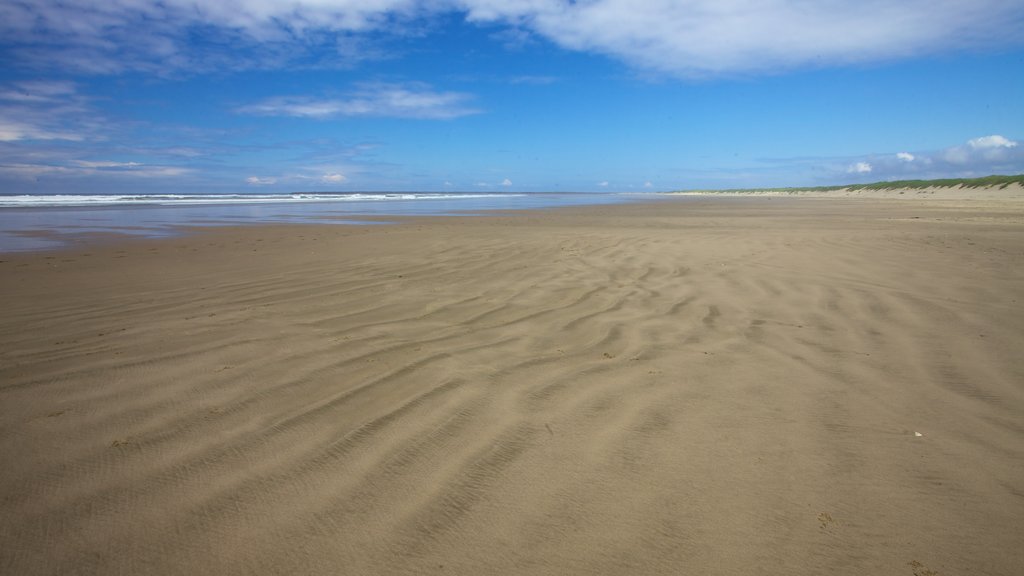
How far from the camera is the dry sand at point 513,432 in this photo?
1.70 metres

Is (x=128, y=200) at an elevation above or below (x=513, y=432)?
above

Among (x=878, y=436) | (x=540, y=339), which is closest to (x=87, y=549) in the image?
(x=540, y=339)

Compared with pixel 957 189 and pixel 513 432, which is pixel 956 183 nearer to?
pixel 957 189

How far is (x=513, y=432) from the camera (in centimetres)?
245

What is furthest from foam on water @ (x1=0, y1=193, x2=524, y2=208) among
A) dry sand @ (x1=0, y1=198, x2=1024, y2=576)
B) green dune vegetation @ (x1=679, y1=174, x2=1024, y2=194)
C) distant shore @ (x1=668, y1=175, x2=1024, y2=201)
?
green dune vegetation @ (x1=679, y1=174, x2=1024, y2=194)

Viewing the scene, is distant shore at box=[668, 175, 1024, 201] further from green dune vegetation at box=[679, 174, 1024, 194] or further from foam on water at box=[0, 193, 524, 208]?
foam on water at box=[0, 193, 524, 208]

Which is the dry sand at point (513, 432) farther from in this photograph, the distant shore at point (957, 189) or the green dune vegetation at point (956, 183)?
the green dune vegetation at point (956, 183)

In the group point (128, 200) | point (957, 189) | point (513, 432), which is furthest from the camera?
point (957, 189)

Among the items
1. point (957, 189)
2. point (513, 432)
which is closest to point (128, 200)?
point (513, 432)

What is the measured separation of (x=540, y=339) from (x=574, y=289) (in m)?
1.94

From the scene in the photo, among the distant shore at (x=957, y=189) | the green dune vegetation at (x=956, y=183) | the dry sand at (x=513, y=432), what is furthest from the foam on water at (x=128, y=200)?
the green dune vegetation at (x=956, y=183)

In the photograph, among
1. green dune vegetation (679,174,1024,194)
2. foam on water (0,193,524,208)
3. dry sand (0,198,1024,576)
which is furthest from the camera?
green dune vegetation (679,174,1024,194)

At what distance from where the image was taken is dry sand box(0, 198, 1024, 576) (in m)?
1.70

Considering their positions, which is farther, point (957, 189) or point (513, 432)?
point (957, 189)
